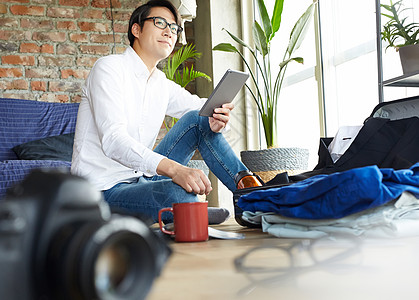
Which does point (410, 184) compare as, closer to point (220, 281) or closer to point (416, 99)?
point (220, 281)

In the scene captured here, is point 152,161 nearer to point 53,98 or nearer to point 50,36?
point 53,98

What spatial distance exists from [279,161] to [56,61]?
194cm

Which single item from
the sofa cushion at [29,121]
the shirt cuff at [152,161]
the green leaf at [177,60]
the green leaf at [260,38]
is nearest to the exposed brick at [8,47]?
the sofa cushion at [29,121]

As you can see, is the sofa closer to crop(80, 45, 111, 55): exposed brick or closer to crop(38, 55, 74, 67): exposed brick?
crop(38, 55, 74, 67): exposed brick

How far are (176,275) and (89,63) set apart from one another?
3541 millimetres

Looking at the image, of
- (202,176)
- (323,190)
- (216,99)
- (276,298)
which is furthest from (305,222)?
(216,99)

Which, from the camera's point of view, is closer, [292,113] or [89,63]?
[292,113]

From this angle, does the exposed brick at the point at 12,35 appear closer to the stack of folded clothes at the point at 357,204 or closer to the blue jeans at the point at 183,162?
the blue jeans at the point at 183,162

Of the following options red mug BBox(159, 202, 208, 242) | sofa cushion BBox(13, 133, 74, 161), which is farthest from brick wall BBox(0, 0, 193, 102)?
red mug BBox(159, 202, 208, 242)

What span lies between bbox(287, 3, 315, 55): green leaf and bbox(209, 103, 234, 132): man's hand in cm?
147

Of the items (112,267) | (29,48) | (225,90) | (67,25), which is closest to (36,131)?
(29,48)

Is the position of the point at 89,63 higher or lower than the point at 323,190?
higher

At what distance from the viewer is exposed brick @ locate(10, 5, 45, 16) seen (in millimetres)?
3906

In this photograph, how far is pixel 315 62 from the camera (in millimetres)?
3455
